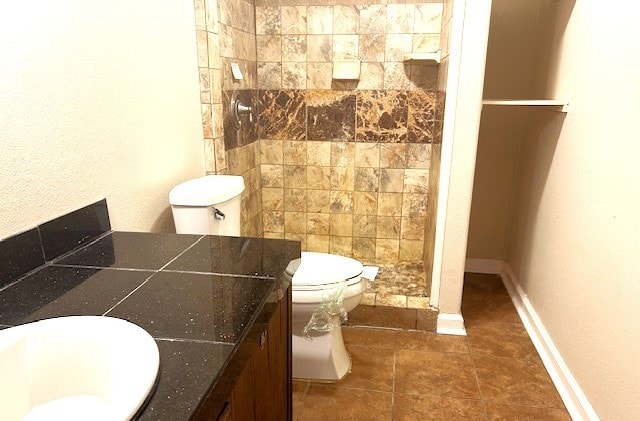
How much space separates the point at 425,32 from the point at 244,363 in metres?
2.24

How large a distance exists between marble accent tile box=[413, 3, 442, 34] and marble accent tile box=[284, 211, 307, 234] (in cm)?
130

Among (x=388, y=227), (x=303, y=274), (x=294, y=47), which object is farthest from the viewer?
(x=388, y=227)

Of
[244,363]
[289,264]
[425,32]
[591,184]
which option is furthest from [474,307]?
[244,363]

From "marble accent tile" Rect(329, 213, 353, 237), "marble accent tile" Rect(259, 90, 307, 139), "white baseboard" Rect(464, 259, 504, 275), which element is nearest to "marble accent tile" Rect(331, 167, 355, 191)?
"marble accent tile" Rect(329, 213, 353, 237)

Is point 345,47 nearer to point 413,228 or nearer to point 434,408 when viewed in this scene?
point 413,228

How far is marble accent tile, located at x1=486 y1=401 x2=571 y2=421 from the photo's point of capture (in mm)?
1787

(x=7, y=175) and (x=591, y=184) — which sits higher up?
(x=7, y=175)

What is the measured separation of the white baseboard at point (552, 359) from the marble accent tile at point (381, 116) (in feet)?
3.67

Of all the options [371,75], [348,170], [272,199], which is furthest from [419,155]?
[272,199]

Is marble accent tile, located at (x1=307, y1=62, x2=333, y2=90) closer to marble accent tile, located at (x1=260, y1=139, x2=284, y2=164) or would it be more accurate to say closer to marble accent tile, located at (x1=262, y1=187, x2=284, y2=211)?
marble accent tile, located at (x1=260, y1=139, x2=284, y2=164)

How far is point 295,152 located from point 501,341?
5.11 feet

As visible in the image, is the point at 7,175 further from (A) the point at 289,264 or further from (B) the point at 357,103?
(B) the point at 357,103

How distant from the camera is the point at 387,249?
2.98 meters

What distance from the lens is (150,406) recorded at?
676 mm
